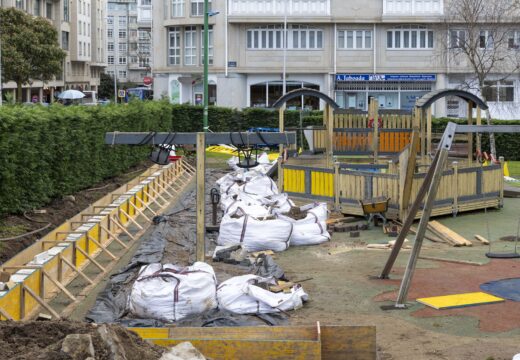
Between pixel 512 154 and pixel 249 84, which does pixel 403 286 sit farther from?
pixel 249 84

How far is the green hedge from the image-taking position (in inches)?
744

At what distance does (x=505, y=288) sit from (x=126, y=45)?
386 feet

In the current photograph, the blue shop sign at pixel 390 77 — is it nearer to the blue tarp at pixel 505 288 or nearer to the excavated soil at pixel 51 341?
the blue tarp at pixel 505 288

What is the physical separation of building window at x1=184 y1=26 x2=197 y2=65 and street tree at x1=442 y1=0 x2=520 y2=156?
15.7 m

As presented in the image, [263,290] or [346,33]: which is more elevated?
[346,33]

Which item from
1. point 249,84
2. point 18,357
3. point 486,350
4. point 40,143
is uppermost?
point 249,84

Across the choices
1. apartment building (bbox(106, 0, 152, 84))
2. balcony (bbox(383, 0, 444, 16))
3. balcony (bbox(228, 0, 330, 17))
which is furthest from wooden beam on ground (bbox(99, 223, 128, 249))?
apartment building (bbox(106, 0, 152, 84))

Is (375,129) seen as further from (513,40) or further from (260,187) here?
(513,40)

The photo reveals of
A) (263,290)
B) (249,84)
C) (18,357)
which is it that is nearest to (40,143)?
(263,290)

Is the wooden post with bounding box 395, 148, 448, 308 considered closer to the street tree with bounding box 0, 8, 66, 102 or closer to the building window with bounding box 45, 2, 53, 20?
the street tree with bounding box 0, 8, 66, 102

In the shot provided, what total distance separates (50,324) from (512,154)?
3430cm

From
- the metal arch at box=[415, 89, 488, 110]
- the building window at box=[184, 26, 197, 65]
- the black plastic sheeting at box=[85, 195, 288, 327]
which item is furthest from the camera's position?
the building window at box=[184, 26, 197, 65]

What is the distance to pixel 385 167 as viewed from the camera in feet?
87.0

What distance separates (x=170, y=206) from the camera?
25.1 meters
